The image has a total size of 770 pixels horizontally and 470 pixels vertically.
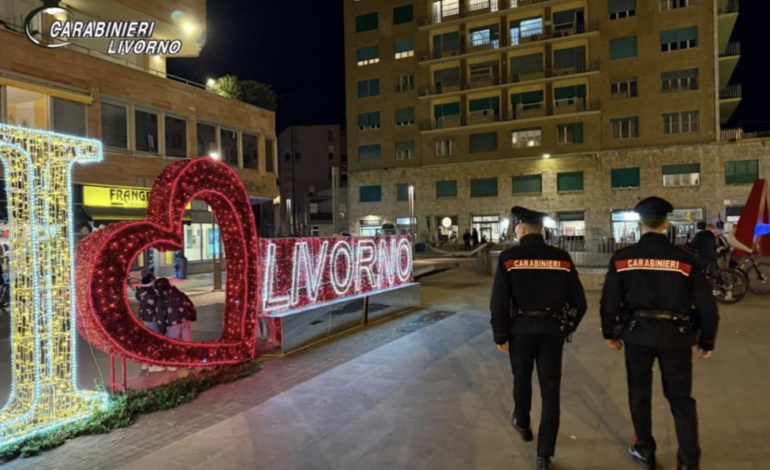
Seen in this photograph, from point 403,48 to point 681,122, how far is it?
22732mm

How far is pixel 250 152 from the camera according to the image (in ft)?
82.4

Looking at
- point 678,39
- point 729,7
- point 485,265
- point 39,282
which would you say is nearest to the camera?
point 39,282

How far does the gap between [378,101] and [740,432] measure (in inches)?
1698

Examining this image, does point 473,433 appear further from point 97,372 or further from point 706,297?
point 97,372

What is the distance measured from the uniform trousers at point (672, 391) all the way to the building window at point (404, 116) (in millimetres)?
41685

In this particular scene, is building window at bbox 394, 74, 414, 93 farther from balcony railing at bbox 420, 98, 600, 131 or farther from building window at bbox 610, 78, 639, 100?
building window at bbox 610, 78, 639, 100

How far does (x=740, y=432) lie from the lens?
14.8 ft

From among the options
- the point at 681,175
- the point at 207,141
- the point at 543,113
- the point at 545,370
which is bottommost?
the point at 545,370

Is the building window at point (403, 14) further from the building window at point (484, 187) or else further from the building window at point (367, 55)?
the building window at point (484, 187)

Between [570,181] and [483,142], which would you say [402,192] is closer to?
[483,142]

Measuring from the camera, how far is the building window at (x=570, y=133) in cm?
3806

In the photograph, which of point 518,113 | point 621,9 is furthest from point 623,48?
point 518,113

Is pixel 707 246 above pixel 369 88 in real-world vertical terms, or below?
below

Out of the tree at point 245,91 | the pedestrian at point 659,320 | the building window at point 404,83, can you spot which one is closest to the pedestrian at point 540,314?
the pedestrian at point 659,320
